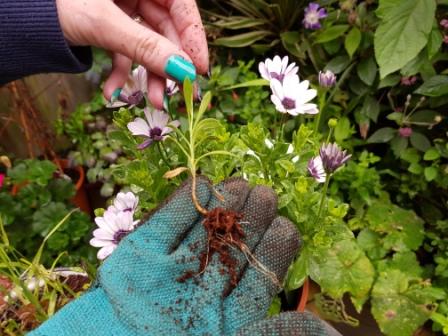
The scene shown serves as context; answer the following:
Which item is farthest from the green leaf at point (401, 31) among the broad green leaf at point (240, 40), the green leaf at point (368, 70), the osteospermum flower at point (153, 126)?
the osteospermum flower at point (153, 126)

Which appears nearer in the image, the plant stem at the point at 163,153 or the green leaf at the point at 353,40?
the plant stem at the point at 163,153

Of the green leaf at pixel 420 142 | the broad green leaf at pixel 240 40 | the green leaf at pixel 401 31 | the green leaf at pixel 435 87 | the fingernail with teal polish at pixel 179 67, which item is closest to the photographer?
the fingernail with teal polish at pixel 179 67

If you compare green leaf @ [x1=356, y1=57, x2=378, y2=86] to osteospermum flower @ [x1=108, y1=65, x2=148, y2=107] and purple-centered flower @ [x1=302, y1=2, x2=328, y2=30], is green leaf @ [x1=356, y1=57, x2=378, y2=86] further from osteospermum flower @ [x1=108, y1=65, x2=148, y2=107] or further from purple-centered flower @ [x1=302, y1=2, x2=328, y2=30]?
osteospermum flower @ [x1=108, y1=65, x2=148, y2=107]

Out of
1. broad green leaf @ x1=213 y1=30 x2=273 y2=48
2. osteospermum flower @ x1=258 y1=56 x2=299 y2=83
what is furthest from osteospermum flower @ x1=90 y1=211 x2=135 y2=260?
broad green leaf @ x1=213 y1=30 x2=273 y2=48

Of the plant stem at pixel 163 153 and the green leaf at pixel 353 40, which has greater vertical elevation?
the plant stem at pixel 163 153

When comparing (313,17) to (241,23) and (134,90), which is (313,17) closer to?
(241,23)

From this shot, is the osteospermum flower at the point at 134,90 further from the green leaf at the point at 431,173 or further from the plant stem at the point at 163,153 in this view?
the green leaf at the point at 431,173
